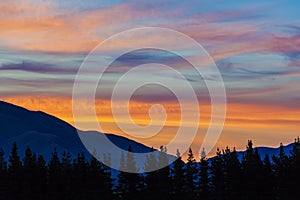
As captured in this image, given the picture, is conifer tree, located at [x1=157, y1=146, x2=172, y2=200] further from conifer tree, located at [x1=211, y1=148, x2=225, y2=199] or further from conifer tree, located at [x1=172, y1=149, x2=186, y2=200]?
conifer tree, located at [x1=211, y1=148, x2=225, y2=199]

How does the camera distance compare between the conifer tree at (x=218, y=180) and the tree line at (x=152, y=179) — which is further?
the conifer tree at (x=218, y=180)

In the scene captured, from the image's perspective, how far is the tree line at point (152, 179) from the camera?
236 feet

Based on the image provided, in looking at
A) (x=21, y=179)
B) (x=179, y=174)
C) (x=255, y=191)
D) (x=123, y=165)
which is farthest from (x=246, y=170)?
(x=21, y=179)

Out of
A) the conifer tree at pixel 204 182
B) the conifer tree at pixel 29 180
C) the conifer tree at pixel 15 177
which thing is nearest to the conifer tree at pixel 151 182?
the conifer tree at pixel 204 182

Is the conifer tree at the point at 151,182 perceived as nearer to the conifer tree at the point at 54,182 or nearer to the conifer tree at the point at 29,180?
the conifer tree at the point at 54,182

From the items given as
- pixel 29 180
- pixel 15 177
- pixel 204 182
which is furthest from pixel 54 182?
pixel 204 182

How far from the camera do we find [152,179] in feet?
255

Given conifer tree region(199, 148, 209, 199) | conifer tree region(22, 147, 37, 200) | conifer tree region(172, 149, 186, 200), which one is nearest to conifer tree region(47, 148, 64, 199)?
conifer tree region(22, 147, 37, 200)

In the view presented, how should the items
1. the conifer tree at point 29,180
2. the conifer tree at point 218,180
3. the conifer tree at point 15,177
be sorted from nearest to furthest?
1. the conifer tree at point 15,177
2. the conifer tree at point 29,180
3. the conifer tree at point 218,180

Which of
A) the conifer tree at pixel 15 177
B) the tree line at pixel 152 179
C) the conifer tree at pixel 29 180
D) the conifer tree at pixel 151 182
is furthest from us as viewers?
the conifer tree at pixel 151 182

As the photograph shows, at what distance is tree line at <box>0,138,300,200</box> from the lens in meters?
72.0

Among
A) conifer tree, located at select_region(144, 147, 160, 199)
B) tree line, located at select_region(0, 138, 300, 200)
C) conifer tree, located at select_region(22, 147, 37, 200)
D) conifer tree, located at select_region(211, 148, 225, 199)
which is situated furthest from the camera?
conifer tree, located at select_region(211, 148, 225, 199)

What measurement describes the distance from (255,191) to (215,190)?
4.97 meters

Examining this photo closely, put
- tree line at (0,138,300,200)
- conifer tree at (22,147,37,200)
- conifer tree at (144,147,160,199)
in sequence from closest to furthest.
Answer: conifer tree at (22,147,37,200) < tree line at (0,138,300,200) < conifer tree at (144,147,160,199)
